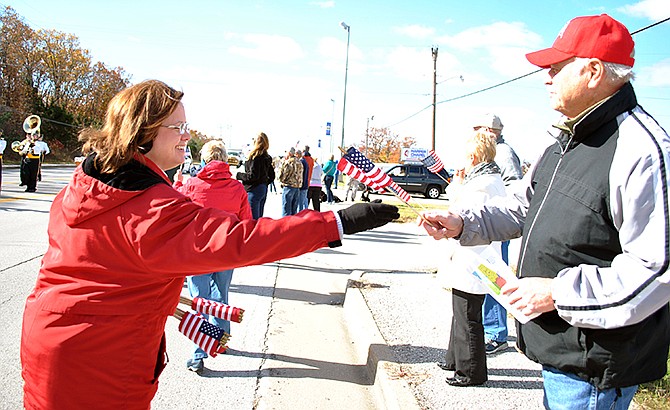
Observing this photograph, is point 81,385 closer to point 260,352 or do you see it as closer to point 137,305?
point 137,305

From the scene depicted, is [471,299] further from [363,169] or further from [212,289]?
[212,289]

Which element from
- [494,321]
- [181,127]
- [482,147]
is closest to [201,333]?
[181,127]

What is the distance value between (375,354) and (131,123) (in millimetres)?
3158

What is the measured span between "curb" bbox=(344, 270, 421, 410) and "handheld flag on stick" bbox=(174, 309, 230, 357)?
1.43m

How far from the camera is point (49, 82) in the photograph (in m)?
48.2

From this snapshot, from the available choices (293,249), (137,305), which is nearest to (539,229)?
(293,249)

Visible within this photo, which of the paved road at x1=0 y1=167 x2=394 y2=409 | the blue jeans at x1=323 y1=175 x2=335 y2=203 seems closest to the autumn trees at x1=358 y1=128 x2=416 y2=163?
the blue jeans at x1=323 y1=175 x2=335 y2=203

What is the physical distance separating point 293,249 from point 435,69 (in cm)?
3238

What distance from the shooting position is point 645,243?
170cm

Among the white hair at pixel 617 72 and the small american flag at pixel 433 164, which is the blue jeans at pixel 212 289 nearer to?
the white hair at pixel 617 72

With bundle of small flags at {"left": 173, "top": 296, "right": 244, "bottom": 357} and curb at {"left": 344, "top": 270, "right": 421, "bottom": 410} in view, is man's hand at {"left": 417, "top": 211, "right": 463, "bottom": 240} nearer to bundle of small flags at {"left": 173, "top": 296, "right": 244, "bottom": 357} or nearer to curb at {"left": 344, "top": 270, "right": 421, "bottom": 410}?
bundle of small flags at {"left": 173, "top": 296, "right": 244, "bottom": 357}

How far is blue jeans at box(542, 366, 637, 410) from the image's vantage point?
1.93m

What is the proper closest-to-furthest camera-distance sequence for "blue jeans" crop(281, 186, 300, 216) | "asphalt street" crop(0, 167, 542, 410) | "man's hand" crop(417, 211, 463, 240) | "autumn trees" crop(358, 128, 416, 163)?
"man's hand" crop(417, 211, 463, 240), "asphalt street" crop(0, 167, 542, 410), "blue jeans" crop(281, 186, 300, 216), "autumn trees" crop(358, 128, 416, 163)

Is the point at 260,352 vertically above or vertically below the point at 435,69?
below
